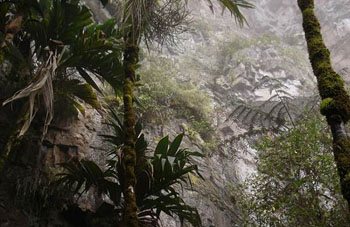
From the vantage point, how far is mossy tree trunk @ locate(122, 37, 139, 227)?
286 centimetres

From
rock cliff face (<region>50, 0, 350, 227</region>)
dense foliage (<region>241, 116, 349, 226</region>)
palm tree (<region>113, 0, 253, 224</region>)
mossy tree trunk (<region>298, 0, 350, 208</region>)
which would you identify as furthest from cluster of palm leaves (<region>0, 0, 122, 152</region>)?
dense foliage (<region>241, 116, 349, 226</region>)

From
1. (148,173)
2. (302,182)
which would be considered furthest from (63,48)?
(302,182)

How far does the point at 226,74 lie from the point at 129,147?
14.3 meters

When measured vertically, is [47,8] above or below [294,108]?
below

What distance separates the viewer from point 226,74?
17.0 m

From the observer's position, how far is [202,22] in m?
20.4

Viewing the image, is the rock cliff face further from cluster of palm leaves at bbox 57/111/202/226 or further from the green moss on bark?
the green moss on bark

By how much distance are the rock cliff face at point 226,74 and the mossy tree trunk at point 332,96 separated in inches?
100

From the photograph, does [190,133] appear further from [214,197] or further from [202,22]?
[202,22]

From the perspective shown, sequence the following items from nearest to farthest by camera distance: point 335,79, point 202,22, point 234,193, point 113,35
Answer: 1. point 335,79
2. point 113,35
3. point 234,193
4. point 202,22

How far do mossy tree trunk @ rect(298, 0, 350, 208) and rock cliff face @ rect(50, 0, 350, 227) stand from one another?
2546mm

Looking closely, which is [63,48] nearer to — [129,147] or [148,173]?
[129,147]

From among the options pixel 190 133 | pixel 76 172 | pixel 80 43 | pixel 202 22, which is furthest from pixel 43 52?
pixel 202 22

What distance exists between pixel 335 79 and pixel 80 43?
3.07m
